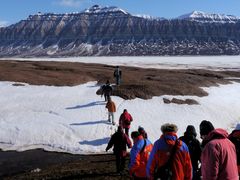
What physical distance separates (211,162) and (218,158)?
14 centimetres

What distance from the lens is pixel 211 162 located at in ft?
22.3

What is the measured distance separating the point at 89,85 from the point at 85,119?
1316 centimetres

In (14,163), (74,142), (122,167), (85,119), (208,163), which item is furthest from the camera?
(85,119)

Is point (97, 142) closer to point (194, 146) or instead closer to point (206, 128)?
point (194, 146)

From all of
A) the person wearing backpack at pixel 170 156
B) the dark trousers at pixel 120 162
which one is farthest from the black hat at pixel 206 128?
the dark trousers at pixel 120 162

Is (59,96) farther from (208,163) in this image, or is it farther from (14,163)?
(208,163)

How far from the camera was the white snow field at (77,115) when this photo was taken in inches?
947

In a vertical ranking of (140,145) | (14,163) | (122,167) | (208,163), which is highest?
(208,163)

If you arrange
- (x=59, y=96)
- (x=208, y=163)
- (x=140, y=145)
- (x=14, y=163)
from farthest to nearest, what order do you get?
(x=59, y=96)
(x=14, y=163)
(x=140, y=145)
(x=208, y=163)

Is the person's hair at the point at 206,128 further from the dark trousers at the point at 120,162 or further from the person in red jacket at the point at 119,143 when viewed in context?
the dark trousers at the point at 120,162

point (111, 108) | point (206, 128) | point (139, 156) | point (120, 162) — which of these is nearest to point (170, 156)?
point (206, 128)

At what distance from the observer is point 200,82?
44.5 meters

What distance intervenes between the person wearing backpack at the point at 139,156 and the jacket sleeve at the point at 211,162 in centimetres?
390

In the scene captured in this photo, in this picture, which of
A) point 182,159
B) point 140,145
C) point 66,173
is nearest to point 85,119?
point 66,173
